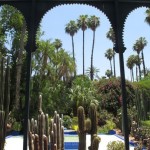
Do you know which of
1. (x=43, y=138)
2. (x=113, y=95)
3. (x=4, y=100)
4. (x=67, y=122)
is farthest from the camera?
(x=113, y=95)

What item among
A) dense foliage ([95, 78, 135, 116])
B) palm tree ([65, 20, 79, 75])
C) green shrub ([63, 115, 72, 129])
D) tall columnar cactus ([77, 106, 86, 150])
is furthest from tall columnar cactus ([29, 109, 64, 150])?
palm tree ([65, 20, 79, 75])

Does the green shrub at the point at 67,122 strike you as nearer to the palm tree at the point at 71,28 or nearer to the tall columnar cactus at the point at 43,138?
the tall columnar cactus at the point at 43,138

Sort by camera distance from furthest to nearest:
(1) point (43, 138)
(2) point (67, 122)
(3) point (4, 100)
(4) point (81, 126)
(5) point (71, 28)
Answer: (5) point (71, 28), (2) point (67, 122), (3) point (4, 100), (1) point (43, 138), (4) point (81, 126)

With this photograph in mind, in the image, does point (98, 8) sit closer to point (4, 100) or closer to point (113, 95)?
point (4, 100)

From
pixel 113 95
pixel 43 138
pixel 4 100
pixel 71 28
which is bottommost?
pixel 43 138

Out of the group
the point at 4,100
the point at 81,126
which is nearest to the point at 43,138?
the point at 81,126

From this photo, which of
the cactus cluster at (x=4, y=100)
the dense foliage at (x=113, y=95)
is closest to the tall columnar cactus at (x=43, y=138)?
the cactus cluster at (x=4, y=100)

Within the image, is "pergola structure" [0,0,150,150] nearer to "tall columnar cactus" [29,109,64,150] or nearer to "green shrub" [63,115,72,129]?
"tall columnar cactus" [29,109,64,150]

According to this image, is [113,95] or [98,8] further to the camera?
[113,95]

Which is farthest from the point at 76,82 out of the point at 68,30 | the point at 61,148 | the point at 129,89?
the point at 68,30

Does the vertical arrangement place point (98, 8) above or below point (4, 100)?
above

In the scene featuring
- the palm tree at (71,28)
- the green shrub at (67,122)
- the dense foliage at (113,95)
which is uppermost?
the palm tree at (71,28)

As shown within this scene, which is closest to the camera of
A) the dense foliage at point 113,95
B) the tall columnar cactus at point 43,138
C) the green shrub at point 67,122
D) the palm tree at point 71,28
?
the tall columnar cactus at point 43,138

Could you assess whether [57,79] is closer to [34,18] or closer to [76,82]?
[76,82]
